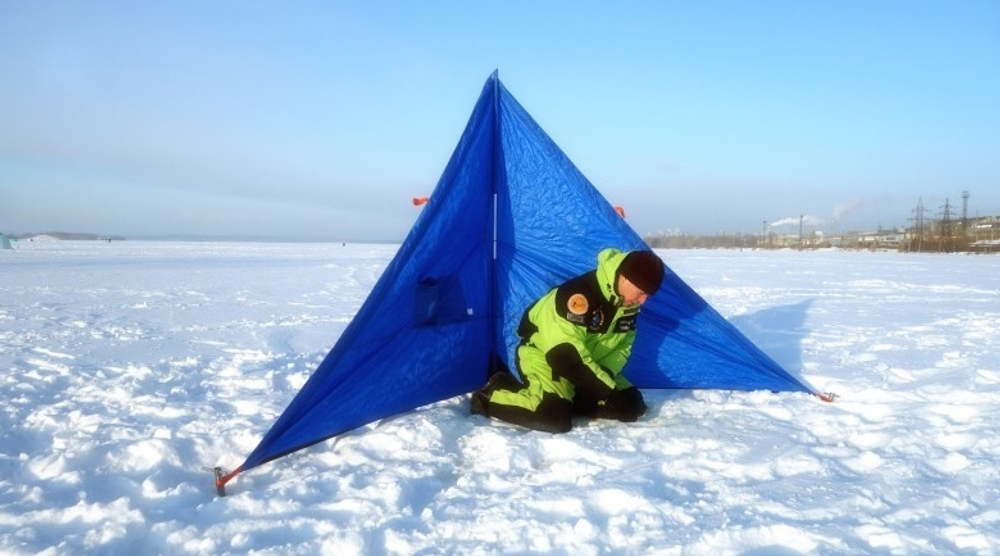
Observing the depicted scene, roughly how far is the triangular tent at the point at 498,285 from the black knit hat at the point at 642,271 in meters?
→ 0.71

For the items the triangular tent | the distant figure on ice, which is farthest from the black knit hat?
the triangular tent

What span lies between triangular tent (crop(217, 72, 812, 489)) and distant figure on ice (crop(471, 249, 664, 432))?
506mm

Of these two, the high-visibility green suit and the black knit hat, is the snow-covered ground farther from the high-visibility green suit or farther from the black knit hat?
the black knit hat

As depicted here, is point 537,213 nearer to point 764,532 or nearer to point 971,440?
point 764,532

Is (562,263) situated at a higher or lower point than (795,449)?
higher

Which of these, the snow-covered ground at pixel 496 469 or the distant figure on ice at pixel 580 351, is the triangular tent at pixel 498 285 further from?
the distant figure on ice at pixel 580 351

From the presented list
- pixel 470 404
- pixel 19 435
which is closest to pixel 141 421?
pixel 19 435

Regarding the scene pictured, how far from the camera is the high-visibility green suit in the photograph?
2967 mm

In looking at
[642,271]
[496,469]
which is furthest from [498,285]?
[496,469]

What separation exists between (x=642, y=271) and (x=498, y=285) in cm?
133

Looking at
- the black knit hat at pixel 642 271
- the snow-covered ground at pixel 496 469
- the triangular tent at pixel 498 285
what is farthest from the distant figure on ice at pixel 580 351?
the triangular tent at pixel 498 285

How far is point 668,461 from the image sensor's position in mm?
2615

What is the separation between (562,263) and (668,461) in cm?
151

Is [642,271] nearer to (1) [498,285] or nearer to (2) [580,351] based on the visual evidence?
(2) [580,351]
